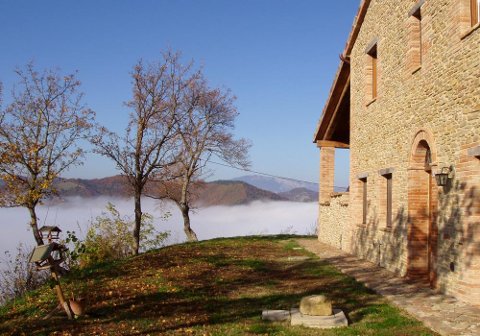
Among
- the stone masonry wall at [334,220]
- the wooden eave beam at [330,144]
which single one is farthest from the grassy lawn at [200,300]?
the wooden eave beam at [330,144]

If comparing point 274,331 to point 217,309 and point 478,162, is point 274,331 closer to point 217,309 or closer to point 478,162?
point 217,309

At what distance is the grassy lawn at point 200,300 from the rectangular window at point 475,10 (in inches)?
209

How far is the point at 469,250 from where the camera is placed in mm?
8070

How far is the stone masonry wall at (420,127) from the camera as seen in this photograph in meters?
8.14

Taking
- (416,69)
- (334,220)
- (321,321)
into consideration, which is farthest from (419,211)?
(334,220)

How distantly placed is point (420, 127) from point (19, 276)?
1458 cm

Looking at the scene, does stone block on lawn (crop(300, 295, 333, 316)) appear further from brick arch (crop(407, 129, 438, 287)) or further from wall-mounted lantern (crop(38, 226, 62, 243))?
wall-mounted lantern (crop(38, 226, 62, 243))

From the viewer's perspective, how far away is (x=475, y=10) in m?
8.32

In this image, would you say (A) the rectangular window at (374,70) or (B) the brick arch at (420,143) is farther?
(A) the rectangular window at (374,70)

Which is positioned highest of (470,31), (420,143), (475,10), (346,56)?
(346,56)

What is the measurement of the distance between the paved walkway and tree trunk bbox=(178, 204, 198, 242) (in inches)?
593

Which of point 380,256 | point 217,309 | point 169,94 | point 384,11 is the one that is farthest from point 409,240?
point 169,94

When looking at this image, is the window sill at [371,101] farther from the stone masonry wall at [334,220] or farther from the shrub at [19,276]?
Result: the shrub at [19,276]

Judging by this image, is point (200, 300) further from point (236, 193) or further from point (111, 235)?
point (236, 193)
